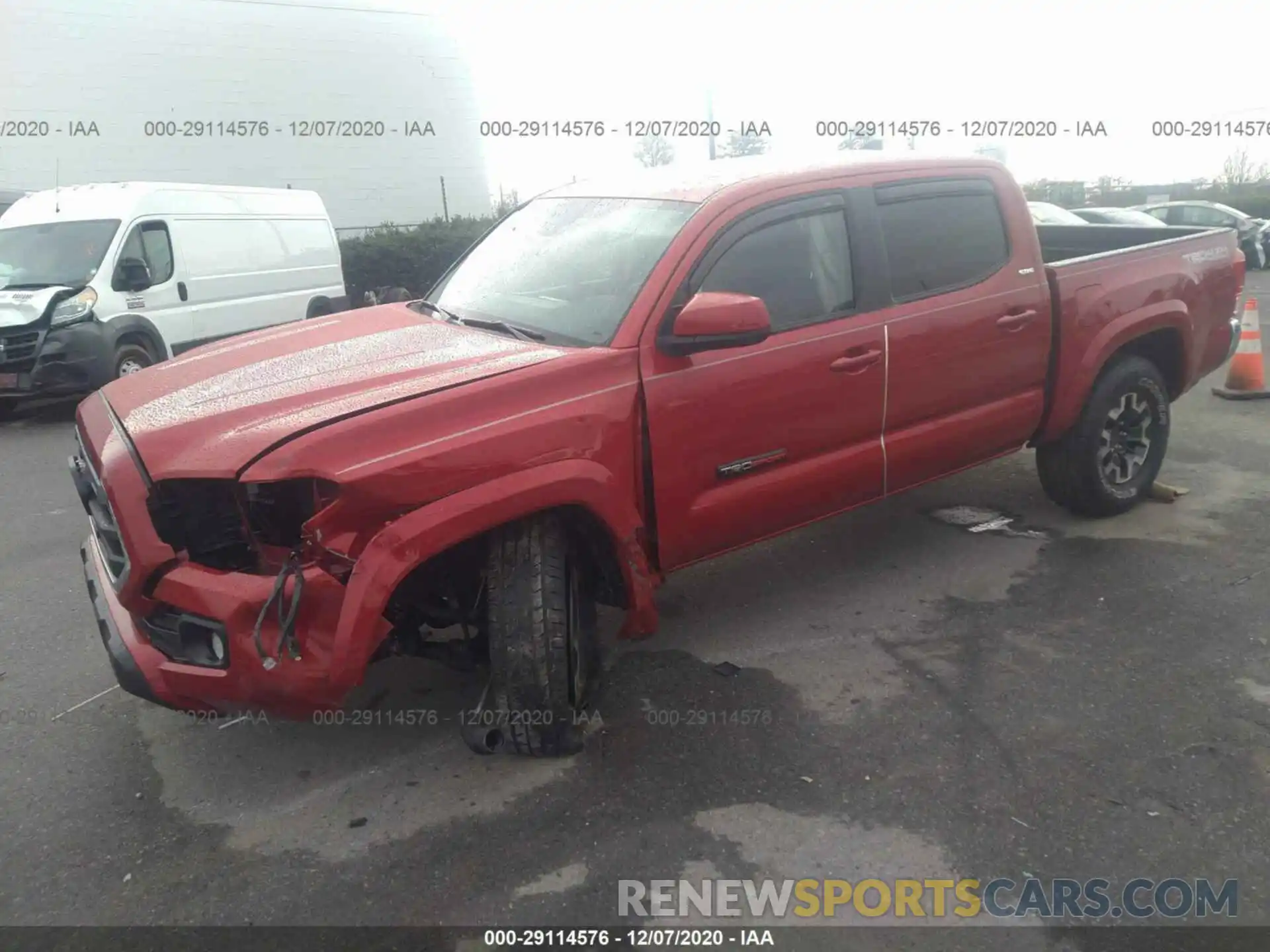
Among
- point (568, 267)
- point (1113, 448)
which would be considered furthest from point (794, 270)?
point (1113, 448)

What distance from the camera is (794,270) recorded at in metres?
3.77

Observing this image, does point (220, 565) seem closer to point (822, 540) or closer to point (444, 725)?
point (444, 725)

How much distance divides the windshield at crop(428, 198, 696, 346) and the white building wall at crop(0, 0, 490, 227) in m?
15.5

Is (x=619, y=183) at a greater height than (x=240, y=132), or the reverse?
(x=240, y=132)

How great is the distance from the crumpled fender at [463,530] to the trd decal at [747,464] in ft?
1.48

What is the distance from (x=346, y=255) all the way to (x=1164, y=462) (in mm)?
14506

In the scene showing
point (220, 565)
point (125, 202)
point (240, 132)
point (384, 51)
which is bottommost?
point (220, 565)

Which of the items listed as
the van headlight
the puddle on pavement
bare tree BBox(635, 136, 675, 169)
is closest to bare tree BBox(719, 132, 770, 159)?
bare tree BBox(635, 136, 675, 169)

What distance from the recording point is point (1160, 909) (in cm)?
250

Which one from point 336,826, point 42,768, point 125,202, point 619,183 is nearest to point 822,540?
point 619,183

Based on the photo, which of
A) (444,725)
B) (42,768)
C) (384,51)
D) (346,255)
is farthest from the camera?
(384,51)

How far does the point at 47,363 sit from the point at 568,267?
6.79 metres

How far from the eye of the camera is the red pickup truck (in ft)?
A: 8.82

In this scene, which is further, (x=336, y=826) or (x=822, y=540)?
(x=822, y=540)
